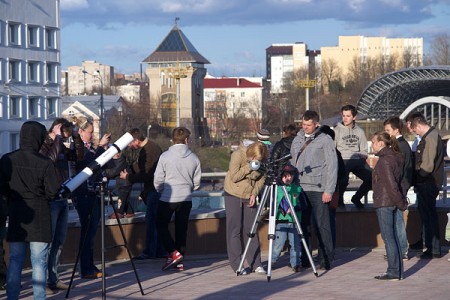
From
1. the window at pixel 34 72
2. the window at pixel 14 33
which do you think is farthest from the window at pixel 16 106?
the window at pixel 14 33

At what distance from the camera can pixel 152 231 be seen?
13977 mm

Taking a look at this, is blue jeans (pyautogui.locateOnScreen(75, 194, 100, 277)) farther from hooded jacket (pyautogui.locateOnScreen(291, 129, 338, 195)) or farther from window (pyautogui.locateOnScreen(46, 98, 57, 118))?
window (pyautogui.locateOnScreen(46, 98, 57, 118))

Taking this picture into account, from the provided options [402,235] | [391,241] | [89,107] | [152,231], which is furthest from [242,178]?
[89,107]

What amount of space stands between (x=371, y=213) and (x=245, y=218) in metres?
3.01

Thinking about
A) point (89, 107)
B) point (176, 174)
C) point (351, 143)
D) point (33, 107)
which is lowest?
point (176, 174)

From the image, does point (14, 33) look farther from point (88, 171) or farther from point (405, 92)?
point (88, 171)

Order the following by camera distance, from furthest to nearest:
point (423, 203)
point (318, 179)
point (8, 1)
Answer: point (8, 1) → point (423, 203) → point (318, 179)

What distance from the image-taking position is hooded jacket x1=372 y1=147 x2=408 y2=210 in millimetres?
12336

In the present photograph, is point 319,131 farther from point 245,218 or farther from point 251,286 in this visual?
point 251,286

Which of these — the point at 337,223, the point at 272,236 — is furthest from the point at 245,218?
the point at 337,223

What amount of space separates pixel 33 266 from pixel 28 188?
2.51 ft

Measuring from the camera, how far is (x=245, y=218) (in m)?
13.2

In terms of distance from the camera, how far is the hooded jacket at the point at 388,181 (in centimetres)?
1234

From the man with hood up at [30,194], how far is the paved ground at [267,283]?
1.39 m
